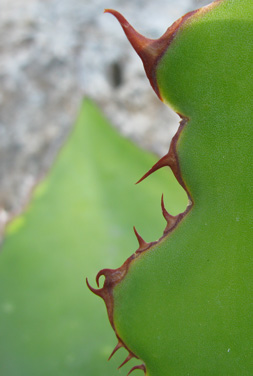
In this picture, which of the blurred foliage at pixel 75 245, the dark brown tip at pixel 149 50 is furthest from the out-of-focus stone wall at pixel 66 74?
the dark brown tip at pixel 149 50

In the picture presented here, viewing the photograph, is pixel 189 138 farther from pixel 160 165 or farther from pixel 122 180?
pixel 122 180

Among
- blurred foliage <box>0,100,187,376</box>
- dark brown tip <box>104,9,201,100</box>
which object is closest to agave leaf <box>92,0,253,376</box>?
dark brown tip <box>104,9,201,100</box>

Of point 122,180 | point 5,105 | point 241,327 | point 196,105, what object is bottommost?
point 241,327

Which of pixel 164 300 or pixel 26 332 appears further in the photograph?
pixel 26 332

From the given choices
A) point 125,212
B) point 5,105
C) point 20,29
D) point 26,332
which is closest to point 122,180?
point 125,212

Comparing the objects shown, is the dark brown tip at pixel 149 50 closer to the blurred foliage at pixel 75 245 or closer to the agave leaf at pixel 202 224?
the agave leaf at pixel 202 224

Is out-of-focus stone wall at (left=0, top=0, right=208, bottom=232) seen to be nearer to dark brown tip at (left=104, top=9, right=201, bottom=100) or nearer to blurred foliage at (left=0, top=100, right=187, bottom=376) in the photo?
blurred foliage at (left=0, top=100, right=187, bottom=376)

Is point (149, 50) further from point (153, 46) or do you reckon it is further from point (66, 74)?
point (66, 74)
